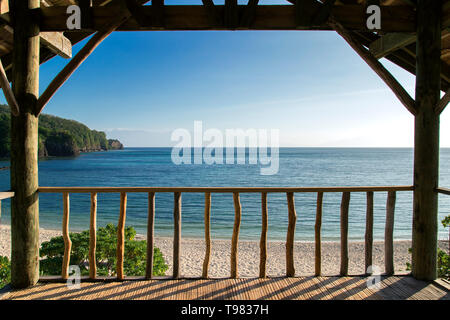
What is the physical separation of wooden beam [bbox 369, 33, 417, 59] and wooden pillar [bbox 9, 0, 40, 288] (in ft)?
12.7

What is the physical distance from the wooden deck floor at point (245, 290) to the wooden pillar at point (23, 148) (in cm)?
28

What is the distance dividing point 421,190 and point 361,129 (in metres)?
60.0

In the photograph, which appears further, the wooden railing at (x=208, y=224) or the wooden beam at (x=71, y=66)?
the wooden railing at (x=208, y=224)

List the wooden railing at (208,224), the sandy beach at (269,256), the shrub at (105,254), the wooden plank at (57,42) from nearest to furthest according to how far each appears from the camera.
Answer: the wooden railing at (208,224), the wooden plank at (57,42), the shrub at (105,254), the sandy beach at (269,256)

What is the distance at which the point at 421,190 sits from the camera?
2785 mm

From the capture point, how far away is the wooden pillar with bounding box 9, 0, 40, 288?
263 cm

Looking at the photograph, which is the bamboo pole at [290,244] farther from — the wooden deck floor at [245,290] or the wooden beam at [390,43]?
the wooden beam at [390,43]

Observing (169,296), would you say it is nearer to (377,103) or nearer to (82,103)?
(377,103)

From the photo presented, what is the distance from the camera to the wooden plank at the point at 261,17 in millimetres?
2773

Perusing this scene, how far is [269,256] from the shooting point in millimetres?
10461

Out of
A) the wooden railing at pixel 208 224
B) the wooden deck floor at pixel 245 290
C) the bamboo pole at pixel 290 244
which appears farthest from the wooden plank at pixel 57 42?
the bamboo pole at pixel 290 244

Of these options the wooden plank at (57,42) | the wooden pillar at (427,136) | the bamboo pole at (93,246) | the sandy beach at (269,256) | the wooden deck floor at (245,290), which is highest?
the wooden plank at (57,42)

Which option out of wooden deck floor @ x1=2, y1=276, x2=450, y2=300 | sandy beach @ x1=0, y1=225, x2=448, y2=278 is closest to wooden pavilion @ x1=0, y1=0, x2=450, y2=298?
wooden deck floor @ x1=2, y1=276, x2=450, y2=300

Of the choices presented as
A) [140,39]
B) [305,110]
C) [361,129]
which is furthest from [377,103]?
[140,39]
